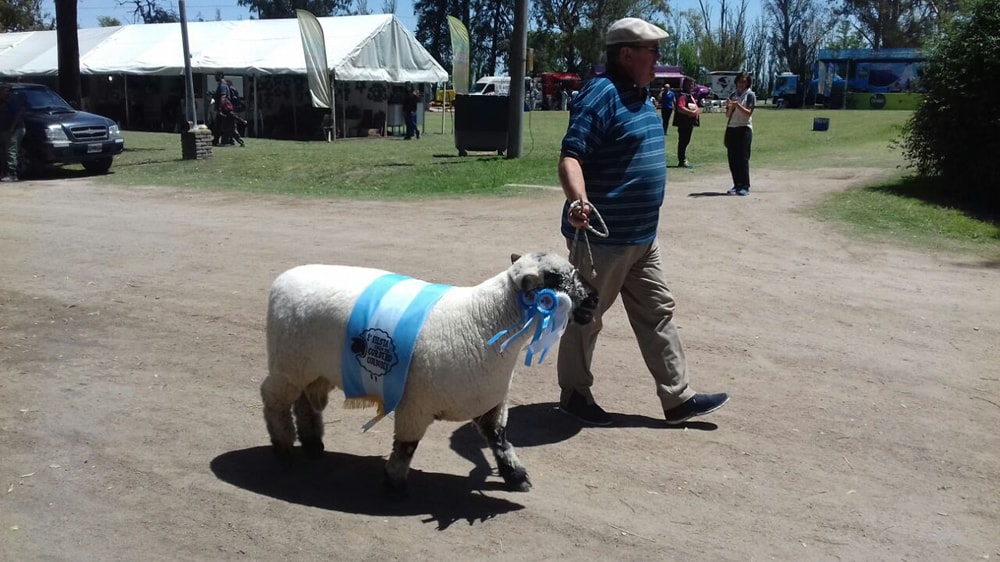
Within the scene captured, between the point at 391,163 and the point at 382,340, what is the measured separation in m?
16.4

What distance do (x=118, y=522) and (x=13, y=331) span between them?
3710 mm

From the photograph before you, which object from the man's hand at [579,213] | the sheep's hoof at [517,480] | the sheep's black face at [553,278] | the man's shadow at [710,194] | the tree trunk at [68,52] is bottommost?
the sheep's hoof at [517,480]

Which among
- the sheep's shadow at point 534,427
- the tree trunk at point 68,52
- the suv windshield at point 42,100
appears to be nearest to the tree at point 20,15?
the tree trunk at point 68,52

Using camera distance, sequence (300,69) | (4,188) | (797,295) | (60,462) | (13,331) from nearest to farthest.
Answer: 1. (60,462)
2. (13,331)
3. (797,295)
4. (4,188)
5. (300,69)

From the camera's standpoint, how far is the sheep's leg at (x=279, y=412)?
4.55 metres

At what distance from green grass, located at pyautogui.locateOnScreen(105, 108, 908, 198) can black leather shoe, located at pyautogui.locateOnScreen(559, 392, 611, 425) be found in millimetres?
10182

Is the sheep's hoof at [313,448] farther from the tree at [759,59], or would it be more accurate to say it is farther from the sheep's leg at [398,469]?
the tree at [759,59]

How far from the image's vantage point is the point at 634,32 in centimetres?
478

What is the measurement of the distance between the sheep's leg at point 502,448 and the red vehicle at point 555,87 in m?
56.4

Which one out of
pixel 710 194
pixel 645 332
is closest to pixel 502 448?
pixel 645 332

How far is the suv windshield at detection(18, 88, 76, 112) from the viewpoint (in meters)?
18.7

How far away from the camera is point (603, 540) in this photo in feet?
13.2

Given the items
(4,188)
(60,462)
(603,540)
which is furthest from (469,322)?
(4,188)

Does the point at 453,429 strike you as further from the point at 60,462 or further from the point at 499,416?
the point at 60,462
